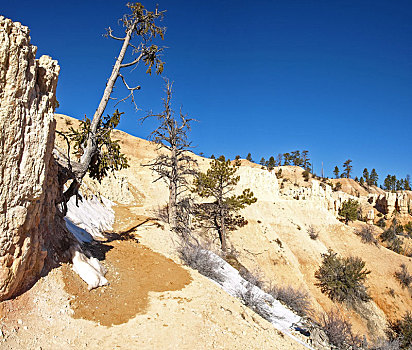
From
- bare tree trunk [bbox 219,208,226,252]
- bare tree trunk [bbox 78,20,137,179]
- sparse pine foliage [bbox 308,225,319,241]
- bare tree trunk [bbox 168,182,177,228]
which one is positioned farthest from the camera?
sparse pine foliage [bbox 308,225,319,241]

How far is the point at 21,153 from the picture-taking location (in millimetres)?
4559

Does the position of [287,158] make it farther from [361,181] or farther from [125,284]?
[125,284]

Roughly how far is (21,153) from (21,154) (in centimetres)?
2

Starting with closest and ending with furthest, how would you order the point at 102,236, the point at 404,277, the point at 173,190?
1. the point at 102,236
2. the point at 173,190
3. the point at 404,277

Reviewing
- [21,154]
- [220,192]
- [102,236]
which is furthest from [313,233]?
[21,154]

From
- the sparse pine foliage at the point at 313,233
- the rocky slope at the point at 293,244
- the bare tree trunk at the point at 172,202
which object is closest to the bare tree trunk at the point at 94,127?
the rocky slope at the point at 293,244

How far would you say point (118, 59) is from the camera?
775 cm

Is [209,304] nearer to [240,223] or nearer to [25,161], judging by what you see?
[25,161]

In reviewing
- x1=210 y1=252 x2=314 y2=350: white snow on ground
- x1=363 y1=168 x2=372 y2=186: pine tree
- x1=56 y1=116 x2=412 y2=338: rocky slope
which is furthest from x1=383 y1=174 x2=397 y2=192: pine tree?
x1=210 y1=252 x2=314 y2=350: white snow on ground

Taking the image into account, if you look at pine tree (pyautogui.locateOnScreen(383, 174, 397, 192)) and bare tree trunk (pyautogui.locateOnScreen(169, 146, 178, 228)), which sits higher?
Answer: pine tree (pyautogui.locateOnScreen(383, 174, 397, 192))

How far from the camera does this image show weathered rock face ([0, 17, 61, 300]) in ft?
14.0

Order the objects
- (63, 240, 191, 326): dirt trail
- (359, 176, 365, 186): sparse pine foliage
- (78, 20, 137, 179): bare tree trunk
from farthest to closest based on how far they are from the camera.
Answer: (359, 176, 365, 186): sparse pine foliage, (78, 20, 137, 179): bare tree trunk, (63, 240, 191, 326): dirt trail

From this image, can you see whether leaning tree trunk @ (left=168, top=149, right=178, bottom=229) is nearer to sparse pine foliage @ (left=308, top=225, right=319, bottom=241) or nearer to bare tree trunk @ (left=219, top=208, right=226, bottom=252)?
bare tree trunk @ (left=219, top=208, right=226, bottom=252)

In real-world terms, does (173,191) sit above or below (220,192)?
below
